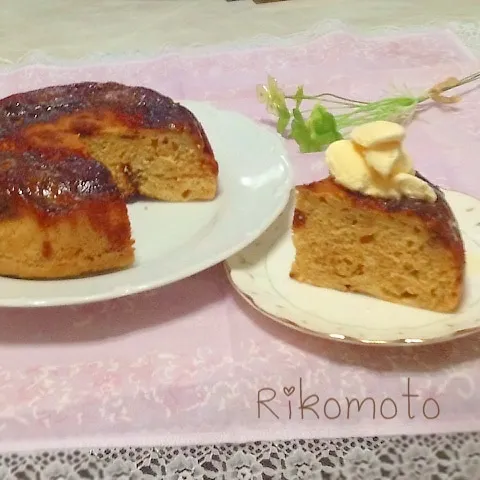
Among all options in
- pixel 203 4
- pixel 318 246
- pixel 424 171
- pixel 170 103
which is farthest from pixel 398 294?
pixel 203 4

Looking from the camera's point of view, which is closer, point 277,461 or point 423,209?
point 277,461

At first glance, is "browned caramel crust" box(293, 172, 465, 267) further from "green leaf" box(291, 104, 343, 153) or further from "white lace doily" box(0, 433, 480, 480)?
"green leaf" box(291, 104, 343, 153)

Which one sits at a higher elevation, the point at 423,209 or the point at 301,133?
the point at 423,209

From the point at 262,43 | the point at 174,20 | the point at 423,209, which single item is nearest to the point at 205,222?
the point at 423,209

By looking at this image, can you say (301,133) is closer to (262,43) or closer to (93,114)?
(93,114)

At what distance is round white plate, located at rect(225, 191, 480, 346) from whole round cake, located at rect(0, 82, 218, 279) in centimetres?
24

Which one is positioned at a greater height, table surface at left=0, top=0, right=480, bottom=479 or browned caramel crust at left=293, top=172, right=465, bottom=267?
browned caramel crust at left=293, top=172, right=465, bottom=267

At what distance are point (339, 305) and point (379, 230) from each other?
153 mm

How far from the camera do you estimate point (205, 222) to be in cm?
152

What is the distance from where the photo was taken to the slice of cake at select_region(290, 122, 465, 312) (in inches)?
47.5

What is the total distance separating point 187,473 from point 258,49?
189 centimetres

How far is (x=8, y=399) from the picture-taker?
1131mm

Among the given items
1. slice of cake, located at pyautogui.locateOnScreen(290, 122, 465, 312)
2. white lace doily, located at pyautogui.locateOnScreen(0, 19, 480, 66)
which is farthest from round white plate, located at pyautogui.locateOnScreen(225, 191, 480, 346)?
white lace doily, located at pyautogui.locateOnScreen(0, 19, 480, 66)

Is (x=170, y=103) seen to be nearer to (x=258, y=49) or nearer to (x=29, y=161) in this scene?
(x=29, y=161)
